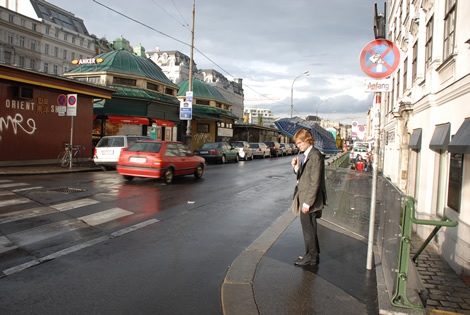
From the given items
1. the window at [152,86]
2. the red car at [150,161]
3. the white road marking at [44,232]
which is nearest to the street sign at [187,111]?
the window at [152,86]

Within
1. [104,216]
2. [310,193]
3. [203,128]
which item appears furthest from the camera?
[203,128]

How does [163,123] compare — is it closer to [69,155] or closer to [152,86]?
[152,86]

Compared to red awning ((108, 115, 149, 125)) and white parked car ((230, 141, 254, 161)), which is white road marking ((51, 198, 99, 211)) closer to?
red awning ((108, 115, 149, 125))

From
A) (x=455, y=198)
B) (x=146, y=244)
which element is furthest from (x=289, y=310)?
(x=455, y=198)

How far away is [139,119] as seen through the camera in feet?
90.0

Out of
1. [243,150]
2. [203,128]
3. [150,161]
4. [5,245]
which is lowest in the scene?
[5,245]

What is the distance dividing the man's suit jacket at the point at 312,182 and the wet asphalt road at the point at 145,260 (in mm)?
1350

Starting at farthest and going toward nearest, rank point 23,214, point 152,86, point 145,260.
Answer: point 152,86, point 23,214, point 145,260

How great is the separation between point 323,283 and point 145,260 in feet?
7.41

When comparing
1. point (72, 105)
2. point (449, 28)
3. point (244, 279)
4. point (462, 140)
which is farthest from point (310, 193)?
point (72, 105)

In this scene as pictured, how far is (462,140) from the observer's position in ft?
15.8

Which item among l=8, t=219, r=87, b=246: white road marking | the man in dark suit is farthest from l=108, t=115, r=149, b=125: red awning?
the man in dark suit

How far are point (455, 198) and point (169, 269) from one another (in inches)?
178

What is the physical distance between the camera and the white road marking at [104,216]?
21.5 feet
